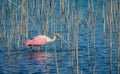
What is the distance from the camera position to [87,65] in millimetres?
10930

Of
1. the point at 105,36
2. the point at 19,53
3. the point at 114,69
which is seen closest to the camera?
the point at 114,69

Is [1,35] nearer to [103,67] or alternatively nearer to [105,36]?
[105,36]

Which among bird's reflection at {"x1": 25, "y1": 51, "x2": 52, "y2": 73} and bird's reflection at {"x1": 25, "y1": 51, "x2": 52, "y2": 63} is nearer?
bird's reflection at {"x1": 25, "y1": 51, "x2": 52, "y2": 73}

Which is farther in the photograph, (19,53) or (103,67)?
(19,53)

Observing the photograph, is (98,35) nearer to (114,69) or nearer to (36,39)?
(36,39)

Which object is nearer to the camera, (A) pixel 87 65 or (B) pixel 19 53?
(A) pixel 87 65

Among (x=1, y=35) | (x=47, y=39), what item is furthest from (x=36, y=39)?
(x=1, y=35)

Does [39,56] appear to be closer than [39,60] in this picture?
No

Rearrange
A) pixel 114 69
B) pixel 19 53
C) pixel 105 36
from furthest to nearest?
1. pixel 105 36
2. pixel 19 53
3. pixel 114 69

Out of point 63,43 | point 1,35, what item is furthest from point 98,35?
point 1,35

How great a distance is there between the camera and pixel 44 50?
44.0ft

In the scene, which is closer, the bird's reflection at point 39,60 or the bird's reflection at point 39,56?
the bird's reflection at point 39,60

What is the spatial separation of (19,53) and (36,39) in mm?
1091

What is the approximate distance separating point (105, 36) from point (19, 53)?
3.38m
